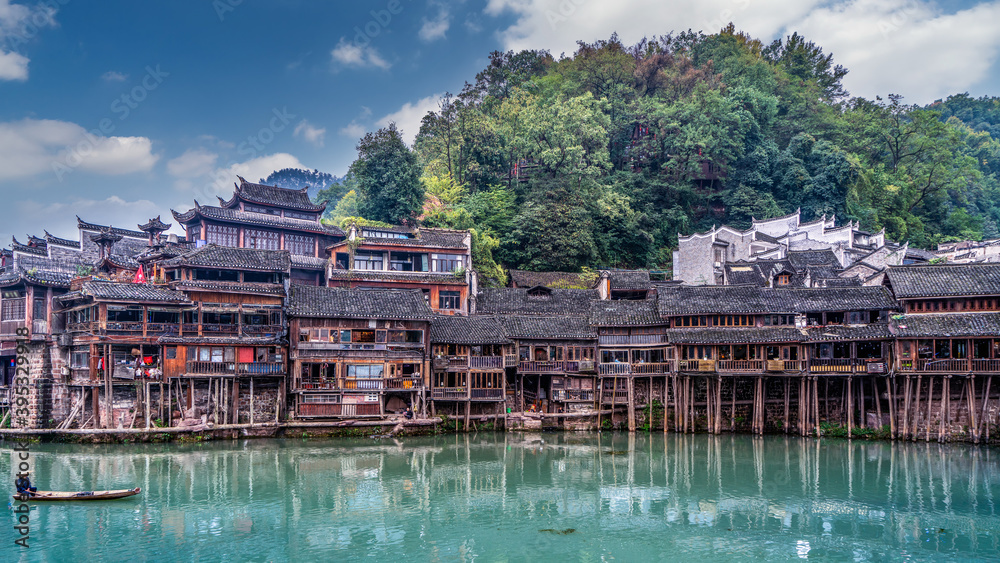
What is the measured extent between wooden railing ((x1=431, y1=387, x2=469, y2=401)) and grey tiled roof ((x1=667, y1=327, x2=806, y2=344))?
12.1 meters

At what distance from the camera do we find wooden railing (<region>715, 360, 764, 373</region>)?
37.7 meters

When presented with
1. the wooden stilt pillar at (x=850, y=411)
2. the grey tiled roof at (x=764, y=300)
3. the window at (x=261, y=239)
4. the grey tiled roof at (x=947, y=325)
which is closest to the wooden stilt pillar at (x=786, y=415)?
the wooden stilt pillar at (x=850, y=411)

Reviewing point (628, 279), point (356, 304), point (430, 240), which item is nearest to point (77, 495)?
point (356, 304)

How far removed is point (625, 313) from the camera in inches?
1640

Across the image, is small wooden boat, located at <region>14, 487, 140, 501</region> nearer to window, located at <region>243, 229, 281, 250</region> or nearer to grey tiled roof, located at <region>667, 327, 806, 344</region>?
window, located at <region>243, 229, 281, 250</region>

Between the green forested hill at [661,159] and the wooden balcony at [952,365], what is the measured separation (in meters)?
23.8

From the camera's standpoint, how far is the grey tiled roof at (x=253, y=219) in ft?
158

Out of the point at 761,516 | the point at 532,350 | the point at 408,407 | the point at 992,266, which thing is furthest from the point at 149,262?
the point at 992,266

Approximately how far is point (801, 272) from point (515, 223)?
20710 millimetres

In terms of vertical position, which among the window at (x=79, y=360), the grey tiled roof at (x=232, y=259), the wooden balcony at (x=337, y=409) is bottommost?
the wooden balcony at (x=337, y=409)

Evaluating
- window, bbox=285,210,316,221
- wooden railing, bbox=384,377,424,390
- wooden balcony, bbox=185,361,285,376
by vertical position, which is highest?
window, bbox=285,210,316,221

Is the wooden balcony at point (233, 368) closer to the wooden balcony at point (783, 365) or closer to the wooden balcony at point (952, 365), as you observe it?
the wooden balcony at point (783, 365)

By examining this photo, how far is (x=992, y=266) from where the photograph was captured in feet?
119

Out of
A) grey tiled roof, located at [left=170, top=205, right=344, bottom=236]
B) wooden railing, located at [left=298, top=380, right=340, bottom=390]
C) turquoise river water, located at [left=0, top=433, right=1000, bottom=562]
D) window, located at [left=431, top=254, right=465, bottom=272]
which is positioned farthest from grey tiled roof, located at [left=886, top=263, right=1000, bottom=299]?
grey tiled roof, located at [left=170, top=205, right=344, bottom=236]
